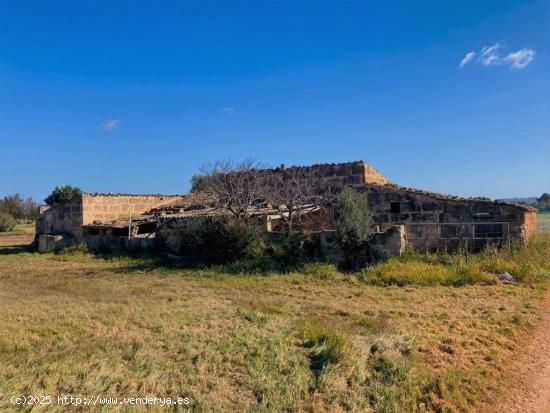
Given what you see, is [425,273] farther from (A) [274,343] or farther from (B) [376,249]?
(A) [274,343]

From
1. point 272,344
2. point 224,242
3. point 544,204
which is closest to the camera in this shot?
point 272,344

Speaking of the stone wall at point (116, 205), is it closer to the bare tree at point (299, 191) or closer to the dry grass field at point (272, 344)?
the bare tree at point (299, 191)

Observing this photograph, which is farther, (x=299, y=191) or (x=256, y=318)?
(x=299, y=191)

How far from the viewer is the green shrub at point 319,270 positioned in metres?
11.5

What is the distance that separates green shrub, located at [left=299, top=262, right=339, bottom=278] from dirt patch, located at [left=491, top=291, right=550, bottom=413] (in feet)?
18.2

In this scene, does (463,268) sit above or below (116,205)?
below

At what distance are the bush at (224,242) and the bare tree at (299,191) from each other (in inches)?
77.7

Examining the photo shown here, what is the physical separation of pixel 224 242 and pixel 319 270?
132 inches

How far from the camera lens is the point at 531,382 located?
5129 mm

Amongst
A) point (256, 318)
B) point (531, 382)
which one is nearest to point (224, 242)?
point (256, 318)

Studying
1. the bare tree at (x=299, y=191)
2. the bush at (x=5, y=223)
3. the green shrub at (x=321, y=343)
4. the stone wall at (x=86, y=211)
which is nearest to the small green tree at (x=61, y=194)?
the bush at (x=5, y=223)

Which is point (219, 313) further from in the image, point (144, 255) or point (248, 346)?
point (144, 255)

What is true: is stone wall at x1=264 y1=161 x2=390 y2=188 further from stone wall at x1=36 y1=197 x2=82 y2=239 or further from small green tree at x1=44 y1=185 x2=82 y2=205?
small green tree at x1=44 y1=185 x2=82 y2=205

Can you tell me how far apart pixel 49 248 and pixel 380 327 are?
56.8 ft
